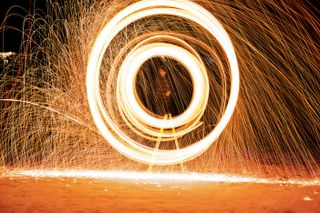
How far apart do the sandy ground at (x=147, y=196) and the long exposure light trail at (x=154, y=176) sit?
218mm

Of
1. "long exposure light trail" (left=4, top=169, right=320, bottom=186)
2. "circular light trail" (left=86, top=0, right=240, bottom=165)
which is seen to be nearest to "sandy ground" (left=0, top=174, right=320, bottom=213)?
"long exposure light trail" (left=4, top=169, right=320, bottom=186)

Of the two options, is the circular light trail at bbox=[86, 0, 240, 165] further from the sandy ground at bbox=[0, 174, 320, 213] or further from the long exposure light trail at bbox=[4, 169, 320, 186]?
the sandy ground at bbox=[0, 174, 320, 213]

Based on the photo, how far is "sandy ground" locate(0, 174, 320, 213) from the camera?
467cm

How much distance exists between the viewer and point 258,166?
293 inches

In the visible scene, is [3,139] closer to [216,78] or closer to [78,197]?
[78,197]

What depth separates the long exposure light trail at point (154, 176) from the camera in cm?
611

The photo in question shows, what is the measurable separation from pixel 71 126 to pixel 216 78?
23.5 ft

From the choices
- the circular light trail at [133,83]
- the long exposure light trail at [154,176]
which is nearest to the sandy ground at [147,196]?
the long exposure light trail at [154,176]

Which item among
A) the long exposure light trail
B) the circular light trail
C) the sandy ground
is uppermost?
the circular light trail

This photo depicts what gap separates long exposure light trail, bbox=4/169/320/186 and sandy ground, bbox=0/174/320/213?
0.71ft

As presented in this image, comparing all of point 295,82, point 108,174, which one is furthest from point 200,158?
point 295,82

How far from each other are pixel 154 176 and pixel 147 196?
4.15 feet

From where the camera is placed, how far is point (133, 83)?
255 inches

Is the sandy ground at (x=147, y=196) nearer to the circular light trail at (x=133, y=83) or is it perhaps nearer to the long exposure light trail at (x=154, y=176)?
the long exposure light trail at (x=154, y=176)
